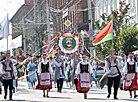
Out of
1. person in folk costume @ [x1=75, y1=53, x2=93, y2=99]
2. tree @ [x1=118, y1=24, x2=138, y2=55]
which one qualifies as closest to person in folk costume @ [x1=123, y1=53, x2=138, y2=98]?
person in folk costume @ [x1=75, y1=53, x2=93, y2=99]

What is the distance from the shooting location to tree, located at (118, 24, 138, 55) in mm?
32219

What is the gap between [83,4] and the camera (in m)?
67.2

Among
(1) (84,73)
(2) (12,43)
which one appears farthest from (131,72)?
(2) (12,43)

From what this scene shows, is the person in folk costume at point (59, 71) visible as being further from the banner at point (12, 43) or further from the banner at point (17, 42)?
the banner at point (17, 42)

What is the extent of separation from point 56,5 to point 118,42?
48.1 m

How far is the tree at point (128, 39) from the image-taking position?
1268 inches

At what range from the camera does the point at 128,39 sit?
106 feet

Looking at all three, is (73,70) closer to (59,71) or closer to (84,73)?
(59,71)

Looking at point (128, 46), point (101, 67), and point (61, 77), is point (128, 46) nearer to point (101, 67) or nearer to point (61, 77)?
point (101, 67)

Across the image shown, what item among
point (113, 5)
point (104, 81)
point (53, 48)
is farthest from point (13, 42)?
point (113, 5)

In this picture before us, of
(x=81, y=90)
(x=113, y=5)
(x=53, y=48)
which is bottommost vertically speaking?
(x=81, y=90)

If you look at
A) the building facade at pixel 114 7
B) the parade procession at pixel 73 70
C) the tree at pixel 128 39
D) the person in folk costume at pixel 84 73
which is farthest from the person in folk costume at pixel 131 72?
the building facade at pixel 114 7

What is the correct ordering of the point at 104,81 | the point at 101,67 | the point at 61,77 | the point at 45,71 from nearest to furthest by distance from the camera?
the point at 104,81
the point at 45,71
the point at 61,77
the point at 101,67

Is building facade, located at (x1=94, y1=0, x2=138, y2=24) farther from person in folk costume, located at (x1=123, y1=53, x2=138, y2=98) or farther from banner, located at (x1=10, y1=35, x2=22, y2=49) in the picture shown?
person in folk costume, located at (x1=123, y1=53, x2=138, y2=98)
